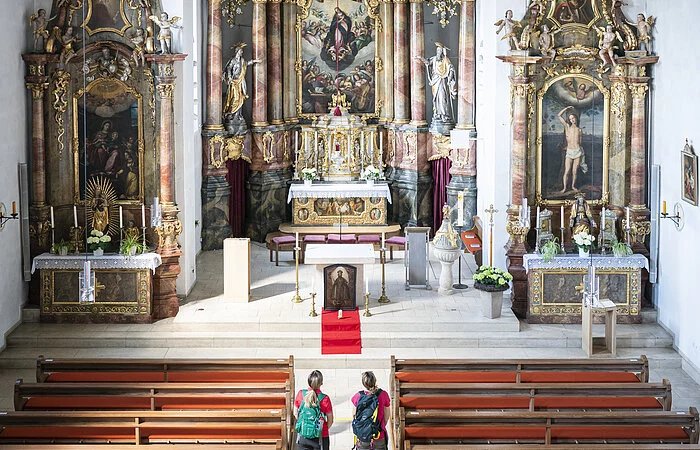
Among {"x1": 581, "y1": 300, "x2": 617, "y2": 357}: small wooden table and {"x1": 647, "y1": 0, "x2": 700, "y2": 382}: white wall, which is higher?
{"x1": 647, "y1": 0, "x2": 700, "y2": 382}: white wall

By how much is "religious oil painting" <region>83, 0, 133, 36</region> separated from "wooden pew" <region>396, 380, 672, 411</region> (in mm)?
10285

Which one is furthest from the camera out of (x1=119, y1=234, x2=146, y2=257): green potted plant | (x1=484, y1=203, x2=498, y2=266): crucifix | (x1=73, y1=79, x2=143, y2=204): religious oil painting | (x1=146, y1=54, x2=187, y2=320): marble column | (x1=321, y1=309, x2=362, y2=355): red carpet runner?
(x1=484, y1=203, x2=498, y2=266): crucifix

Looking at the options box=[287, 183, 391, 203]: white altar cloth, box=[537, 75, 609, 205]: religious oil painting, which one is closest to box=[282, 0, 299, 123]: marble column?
box=[287, 183, 391, 203]: white altar cloth

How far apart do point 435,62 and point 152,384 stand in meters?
15.8

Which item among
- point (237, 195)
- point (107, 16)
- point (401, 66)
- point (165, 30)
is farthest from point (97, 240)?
point (401, 66)

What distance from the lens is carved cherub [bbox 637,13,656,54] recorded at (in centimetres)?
2289

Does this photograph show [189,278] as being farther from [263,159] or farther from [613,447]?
[613,447]

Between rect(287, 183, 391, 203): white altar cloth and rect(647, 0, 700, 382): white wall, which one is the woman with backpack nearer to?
rect(647, 0, 700, 382): white wall

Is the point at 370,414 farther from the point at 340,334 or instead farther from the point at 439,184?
the point at 439,184

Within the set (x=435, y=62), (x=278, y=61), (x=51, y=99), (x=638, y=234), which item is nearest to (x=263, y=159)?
(x=278, y=61)

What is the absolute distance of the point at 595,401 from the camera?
1631cm

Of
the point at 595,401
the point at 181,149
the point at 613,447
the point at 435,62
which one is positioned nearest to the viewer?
the point at 613,447

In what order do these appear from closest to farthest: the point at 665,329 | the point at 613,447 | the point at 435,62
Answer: the point at 613,447 → the point at 665,329 → the point at 435,62

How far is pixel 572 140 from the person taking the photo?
940 inches
